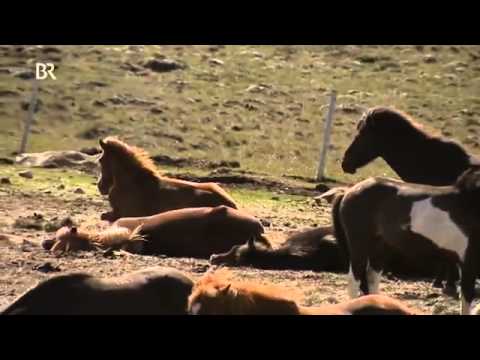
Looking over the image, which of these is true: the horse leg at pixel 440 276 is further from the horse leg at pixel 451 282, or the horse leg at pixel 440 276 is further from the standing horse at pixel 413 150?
the standing horse at pixel 413 150

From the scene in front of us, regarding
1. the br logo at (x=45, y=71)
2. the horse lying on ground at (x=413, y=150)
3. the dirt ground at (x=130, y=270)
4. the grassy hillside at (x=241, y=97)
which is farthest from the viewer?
the br logo at (x=45, y=71)

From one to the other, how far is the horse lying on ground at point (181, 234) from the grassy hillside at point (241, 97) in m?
9.82

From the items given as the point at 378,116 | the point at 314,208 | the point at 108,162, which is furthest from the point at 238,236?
the point at 314,208

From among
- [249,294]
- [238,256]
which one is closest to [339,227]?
[238,256]

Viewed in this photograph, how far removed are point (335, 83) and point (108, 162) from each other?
22283mm

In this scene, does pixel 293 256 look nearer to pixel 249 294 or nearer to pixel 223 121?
pixel 249 294

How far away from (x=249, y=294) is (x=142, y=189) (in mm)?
7180

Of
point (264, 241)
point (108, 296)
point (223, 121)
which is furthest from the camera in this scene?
point (223, 121)

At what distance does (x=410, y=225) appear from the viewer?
313 inches

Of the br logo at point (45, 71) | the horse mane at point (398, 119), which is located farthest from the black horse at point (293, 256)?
the br logo at point (45, 71)

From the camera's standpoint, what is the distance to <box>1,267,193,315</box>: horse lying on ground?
580 centimetres

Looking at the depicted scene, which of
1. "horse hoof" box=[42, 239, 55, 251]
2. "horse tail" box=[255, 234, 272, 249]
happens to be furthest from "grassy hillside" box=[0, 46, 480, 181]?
"horse hoof" box=[42, 239, 55, 251]

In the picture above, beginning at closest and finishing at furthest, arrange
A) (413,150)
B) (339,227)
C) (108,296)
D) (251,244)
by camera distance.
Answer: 1. (108,296)
2. (339,227)
3. (413,150)
4. (251,244)

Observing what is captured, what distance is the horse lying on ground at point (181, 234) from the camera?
34.1 feet
